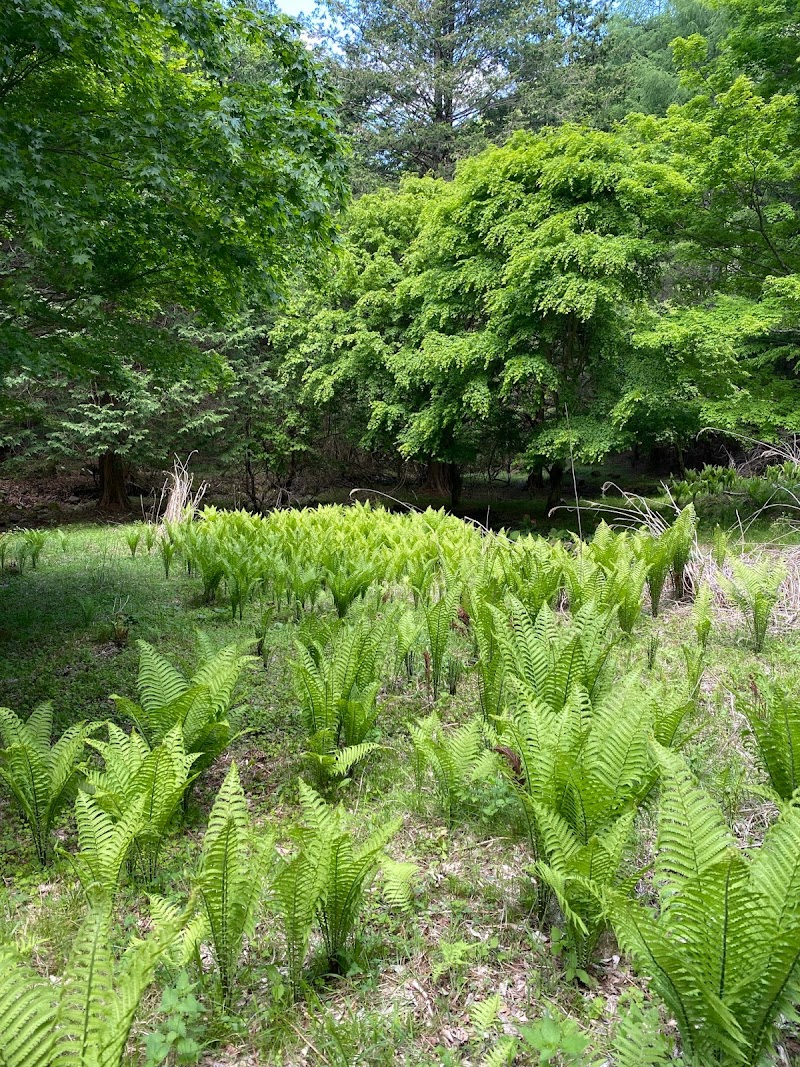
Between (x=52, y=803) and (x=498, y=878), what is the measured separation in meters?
1.59

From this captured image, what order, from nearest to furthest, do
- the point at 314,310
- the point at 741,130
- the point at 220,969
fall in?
the point at 220,969 < the point at 741,130 < the point at 314,310

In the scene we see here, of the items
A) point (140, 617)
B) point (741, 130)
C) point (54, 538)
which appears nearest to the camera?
point (140, 617)

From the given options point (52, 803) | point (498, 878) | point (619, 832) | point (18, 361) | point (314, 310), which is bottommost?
point (498, 878)

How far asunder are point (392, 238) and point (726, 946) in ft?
46.4

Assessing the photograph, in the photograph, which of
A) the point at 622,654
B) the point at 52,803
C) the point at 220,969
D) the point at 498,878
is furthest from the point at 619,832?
the point at 622,654

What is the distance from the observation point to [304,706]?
106 inches

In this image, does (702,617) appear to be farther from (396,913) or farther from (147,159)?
(147,159)

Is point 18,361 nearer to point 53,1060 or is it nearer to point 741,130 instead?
point 53,1060

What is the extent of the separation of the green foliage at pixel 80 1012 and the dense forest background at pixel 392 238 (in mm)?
2563

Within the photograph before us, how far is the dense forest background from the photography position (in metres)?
3.06

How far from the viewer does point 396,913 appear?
178 centimetres

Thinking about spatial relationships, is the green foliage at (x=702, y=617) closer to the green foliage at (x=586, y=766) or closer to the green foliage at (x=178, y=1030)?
the green foliage at (x=586, y=766)

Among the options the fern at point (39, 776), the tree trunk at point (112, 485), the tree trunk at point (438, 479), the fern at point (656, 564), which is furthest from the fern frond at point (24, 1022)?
the tree trunk at point (112, 485)

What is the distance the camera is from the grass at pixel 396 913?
1394 mm
